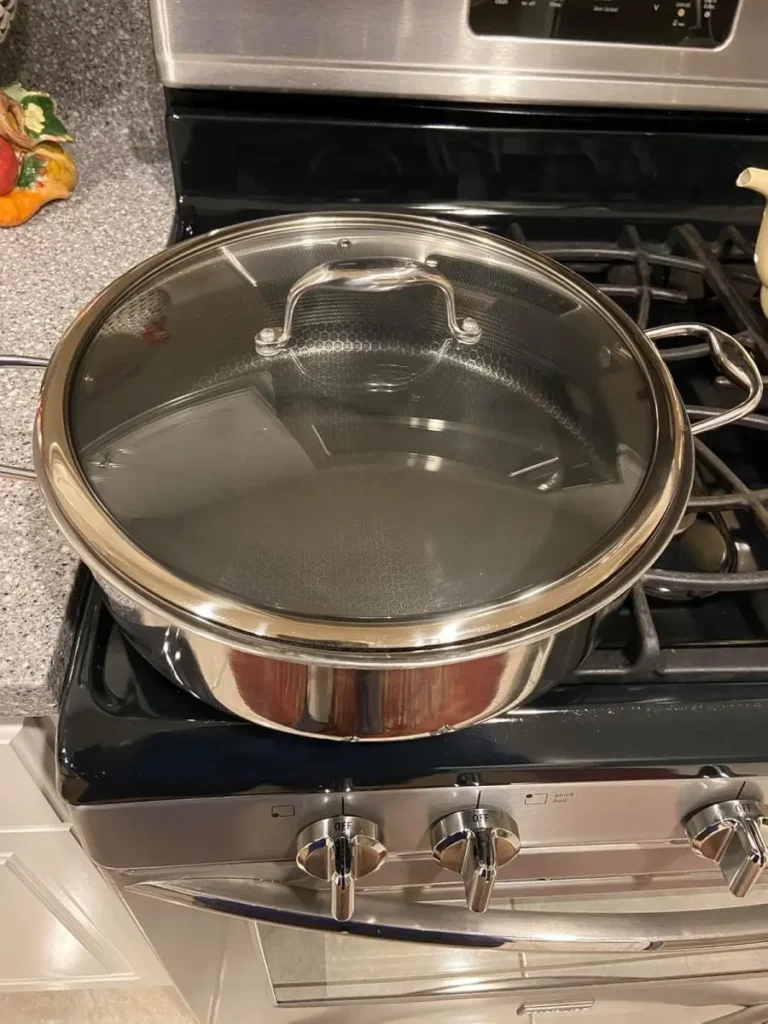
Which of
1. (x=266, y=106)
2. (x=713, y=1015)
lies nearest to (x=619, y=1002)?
(x=713, y=1015)

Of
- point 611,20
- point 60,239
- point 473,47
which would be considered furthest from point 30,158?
point 611,20

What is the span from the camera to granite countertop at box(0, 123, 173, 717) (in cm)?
45

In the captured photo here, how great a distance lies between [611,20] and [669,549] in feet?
1.34

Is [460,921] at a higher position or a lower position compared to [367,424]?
lower

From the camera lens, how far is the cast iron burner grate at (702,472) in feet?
1.45

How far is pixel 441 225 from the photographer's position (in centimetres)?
52

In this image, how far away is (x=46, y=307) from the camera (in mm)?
615

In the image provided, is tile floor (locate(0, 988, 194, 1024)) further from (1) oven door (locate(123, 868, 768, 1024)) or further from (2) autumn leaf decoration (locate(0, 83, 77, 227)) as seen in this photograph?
(2) autumn leaf decoration (locate(0, 83, 77, 227))

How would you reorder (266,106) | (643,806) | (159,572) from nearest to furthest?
(159,572)
(643,806)
(266,106)

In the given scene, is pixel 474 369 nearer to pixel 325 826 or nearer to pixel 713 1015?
pixel 325 826

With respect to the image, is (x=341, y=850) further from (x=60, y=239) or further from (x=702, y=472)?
(x=60, y=239)

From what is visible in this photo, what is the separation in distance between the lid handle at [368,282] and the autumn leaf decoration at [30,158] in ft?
1.13

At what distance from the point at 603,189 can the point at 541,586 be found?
1.63 feet

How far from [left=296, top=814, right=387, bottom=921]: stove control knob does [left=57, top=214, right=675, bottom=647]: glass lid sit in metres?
0.15
